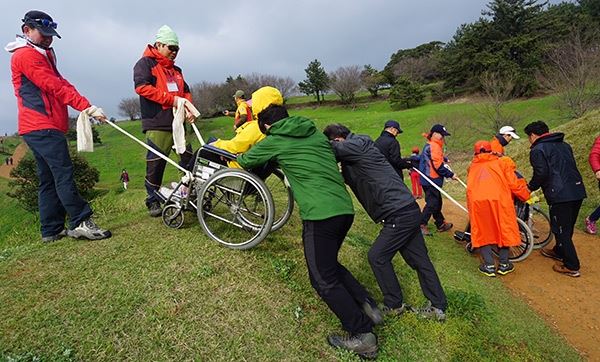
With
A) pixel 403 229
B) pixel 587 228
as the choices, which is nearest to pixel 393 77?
pixel 587 228

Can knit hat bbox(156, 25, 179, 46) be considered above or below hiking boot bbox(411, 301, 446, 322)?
above

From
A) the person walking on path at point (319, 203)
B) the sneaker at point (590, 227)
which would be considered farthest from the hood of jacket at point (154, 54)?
the sneaker at point (590, 227)

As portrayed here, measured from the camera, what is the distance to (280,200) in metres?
7.07

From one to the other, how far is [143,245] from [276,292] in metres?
1.76

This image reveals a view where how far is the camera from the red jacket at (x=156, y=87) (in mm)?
4539

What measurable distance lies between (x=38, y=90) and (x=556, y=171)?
23.3 ft

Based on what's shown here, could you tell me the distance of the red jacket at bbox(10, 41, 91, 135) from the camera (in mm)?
3822

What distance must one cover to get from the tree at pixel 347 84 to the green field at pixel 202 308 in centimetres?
5751

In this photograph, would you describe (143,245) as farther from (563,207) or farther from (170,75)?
(563,207)

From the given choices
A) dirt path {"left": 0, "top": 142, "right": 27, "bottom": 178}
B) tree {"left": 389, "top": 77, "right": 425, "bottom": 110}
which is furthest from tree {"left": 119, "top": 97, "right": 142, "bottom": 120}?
tree {"left": 389, "top": 77, "right": 425, "bottom": 110}

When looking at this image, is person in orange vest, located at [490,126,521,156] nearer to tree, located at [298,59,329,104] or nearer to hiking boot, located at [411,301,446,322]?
hiking boot, located at [411,301,446,322]

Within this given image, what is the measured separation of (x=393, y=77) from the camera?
6194cm

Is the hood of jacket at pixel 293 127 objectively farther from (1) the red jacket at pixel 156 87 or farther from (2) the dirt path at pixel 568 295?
(2) the dirt path at pixel 568 295

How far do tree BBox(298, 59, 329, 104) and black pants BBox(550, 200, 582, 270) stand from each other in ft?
205
